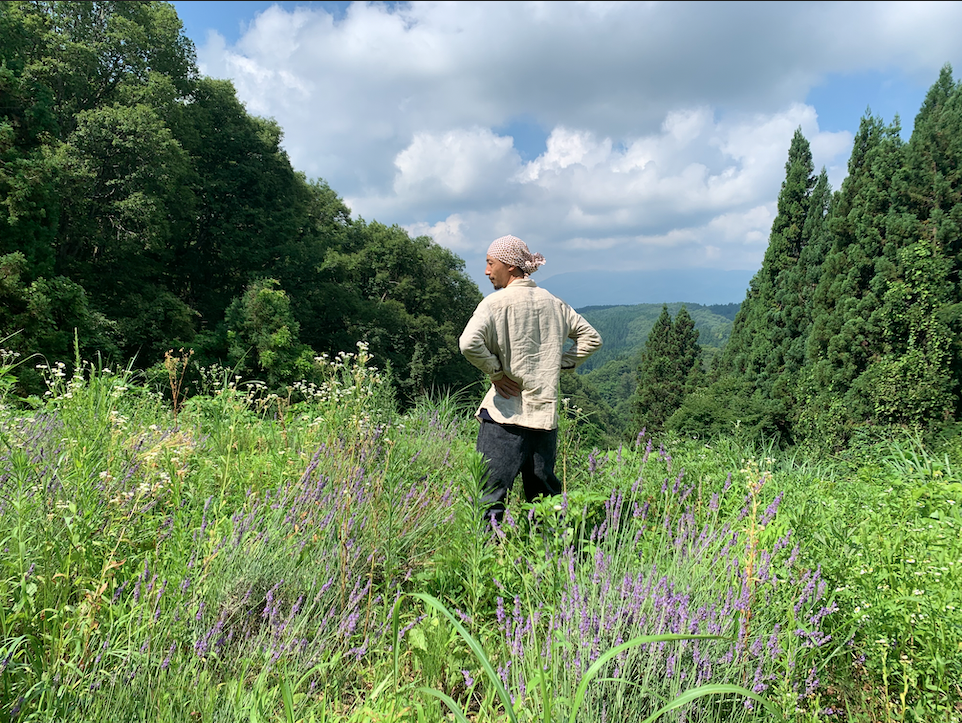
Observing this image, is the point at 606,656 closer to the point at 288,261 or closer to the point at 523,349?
the point at 523,349

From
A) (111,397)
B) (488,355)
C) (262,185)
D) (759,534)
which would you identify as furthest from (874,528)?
(262,185)

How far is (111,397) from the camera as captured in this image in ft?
10.9

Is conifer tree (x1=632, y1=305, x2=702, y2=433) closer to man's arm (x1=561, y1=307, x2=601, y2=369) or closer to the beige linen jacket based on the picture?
man's arm (x1=561, y1=307, x2=601, y2=369)

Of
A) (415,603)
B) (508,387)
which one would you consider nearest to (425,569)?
(415,603)

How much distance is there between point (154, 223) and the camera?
719 inches

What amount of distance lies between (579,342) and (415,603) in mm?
1805

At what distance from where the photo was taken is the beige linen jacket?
303 cm

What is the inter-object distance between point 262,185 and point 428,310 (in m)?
11.4

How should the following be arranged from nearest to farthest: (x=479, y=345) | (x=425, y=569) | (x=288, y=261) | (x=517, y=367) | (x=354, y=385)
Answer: (x=425, y=569)
(x=479, y=345)
(x=517, y=367)
(x=354, y=385)
(x=288, y=261)

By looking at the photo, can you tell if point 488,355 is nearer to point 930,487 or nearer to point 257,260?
point 930,487

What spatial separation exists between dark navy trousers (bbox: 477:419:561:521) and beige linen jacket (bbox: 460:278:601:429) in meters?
0.08

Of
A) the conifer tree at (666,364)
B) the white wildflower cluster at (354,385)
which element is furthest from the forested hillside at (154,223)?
the conifer tree at (666,364)

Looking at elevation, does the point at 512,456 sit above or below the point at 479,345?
below

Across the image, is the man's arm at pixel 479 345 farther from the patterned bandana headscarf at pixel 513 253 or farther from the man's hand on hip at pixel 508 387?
the patterned bandana headscarf at pixel 513 253
